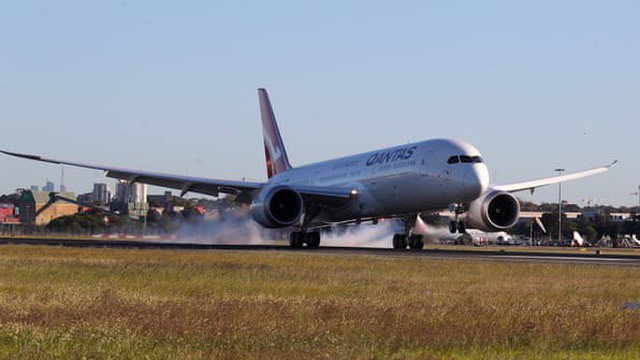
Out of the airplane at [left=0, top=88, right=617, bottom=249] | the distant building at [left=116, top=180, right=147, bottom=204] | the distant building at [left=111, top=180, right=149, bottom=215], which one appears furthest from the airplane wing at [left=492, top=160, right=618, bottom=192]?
the distant building at [left=116, top=180, right=147, bottom=204]

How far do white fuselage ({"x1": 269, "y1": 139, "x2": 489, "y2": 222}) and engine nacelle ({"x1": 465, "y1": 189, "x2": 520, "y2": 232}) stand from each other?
1915mm

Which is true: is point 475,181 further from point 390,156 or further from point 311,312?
point 311,312

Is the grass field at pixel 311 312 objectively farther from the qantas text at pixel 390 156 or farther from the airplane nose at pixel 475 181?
the qantas text at pixel 390 156

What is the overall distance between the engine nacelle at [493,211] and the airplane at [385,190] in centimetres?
5

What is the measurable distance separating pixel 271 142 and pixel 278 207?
1787 cm

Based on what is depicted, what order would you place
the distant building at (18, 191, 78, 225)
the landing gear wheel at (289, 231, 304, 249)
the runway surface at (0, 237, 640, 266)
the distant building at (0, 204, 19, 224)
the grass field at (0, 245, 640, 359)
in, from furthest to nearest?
the distant building at (0, 204, 19, 224), the distant building at (18, 191, 78, 225), the landing gear wheel at (289, 231, 304, 249), the runway surface at (0, 237, 640, 266), the grass field at (0, 245, 640, 359)

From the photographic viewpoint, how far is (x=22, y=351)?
1432cm

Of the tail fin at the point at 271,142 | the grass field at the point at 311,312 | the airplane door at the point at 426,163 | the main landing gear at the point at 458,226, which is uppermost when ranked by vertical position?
the tail fin at the point at 271,142

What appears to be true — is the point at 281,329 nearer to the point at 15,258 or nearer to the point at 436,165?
the point at 15,258

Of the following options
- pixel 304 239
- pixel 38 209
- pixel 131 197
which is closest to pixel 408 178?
pixel 304 239

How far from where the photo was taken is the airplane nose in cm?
5238

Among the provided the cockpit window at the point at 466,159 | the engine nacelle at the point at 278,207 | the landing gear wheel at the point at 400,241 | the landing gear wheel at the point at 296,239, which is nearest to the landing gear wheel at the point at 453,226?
the landing gear wheel at the point at 400,241

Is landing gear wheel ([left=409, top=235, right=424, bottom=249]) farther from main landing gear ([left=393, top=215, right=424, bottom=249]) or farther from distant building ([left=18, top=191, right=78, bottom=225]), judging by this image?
distant building ([left=18, top=191, right=78, bottom=225])

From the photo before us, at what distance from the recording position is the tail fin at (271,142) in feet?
245
